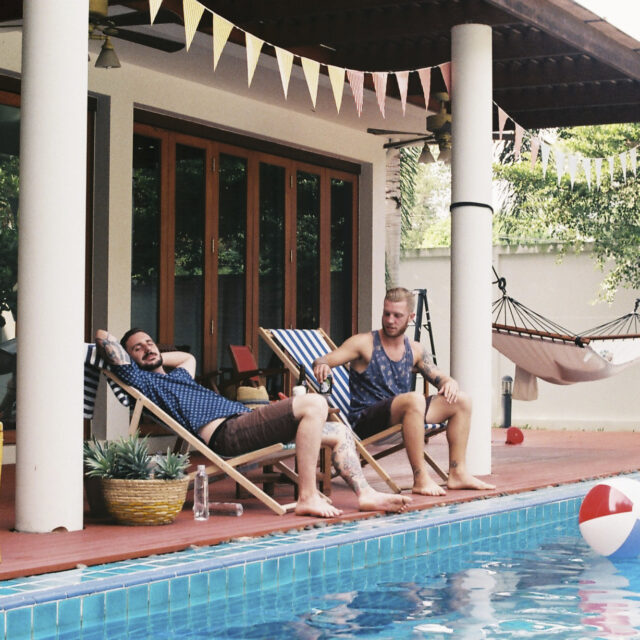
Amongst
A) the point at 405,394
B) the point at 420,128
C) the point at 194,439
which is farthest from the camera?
the point at 420,128

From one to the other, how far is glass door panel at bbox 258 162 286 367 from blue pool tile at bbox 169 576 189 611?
5.32 m

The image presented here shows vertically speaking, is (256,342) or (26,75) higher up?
(26,75)

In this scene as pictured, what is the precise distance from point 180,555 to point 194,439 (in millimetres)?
949

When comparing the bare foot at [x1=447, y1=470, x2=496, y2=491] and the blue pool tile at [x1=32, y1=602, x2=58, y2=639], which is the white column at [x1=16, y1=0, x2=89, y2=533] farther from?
the bare foot at [x1=447, y1=470, x2=496, y2=491]

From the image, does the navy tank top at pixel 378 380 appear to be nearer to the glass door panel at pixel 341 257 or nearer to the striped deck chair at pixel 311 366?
the striped deck chair at pixel 311 366

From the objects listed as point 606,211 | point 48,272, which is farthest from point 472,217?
point 606,211

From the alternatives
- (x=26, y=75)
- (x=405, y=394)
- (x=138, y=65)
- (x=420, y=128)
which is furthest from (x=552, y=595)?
(x=420, y=128)

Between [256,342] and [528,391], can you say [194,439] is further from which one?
[528,391]

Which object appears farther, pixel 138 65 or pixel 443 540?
pixel 138 65

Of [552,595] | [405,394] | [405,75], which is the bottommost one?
[552,595]

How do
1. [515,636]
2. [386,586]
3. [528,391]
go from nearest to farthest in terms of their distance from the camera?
[515,636], [386,586], [528,391]

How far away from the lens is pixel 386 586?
4195mm

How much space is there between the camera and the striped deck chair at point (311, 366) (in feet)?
19.3

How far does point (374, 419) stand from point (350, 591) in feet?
5.73
